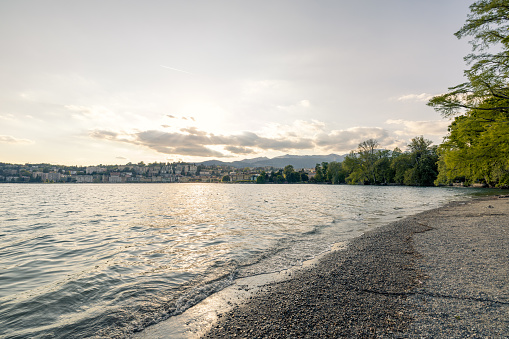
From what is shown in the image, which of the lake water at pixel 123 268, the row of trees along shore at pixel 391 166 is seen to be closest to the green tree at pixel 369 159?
the row of trees along shore at pixel 391 166

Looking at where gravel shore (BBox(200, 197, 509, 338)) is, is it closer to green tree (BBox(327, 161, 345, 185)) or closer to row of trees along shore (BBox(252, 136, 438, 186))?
row of trees along shore (BBox(252, 136, 438, 186))

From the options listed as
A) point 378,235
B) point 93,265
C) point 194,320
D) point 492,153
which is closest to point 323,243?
point 378,235

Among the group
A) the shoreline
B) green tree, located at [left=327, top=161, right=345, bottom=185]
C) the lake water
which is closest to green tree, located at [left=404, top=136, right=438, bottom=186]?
green tree, located at [left=327, top=161, right=345, bottom=185]

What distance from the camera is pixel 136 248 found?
13.1 metres

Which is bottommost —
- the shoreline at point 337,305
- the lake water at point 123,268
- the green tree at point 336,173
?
the lake water at point 123,268

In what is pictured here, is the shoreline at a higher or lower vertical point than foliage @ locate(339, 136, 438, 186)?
lower

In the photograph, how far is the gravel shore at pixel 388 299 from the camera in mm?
4648

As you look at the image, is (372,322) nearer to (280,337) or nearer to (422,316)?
(422,316)

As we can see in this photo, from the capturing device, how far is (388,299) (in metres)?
5.91

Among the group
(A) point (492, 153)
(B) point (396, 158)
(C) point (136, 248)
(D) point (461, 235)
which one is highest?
(B) point (396, 158)

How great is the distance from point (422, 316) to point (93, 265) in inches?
448

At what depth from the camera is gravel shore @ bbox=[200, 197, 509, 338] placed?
465cm

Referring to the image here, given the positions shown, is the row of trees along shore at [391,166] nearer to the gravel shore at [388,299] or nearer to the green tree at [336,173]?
the green tree at [336,173]

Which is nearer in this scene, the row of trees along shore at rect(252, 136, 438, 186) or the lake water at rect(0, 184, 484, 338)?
the lake water at rect(0, 184, 484, 338)
